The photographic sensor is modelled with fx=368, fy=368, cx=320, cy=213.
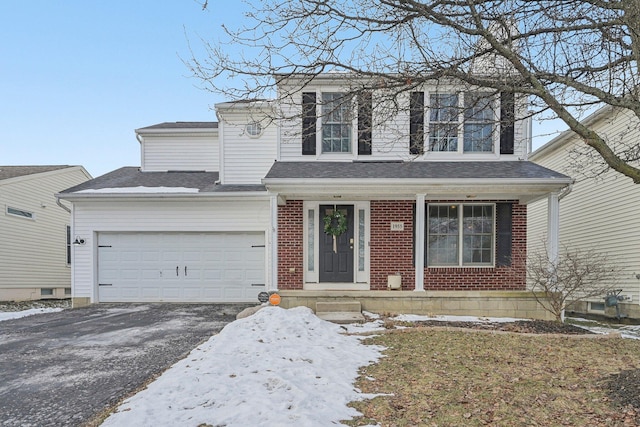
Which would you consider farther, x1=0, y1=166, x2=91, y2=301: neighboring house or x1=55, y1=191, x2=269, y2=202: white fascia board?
x1=0, y1=166, x2=91, y2=301: neighboring house

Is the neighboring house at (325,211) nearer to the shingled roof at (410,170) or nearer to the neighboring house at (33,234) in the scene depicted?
the shingled roof at (410,170)

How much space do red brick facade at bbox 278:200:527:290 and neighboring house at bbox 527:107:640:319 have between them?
1190mm

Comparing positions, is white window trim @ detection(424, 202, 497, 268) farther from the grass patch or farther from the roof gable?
the roof gable

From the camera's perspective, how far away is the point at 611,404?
332 centimetres

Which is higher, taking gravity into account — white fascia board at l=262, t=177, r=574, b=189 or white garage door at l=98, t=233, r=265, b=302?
white fascia board at l=262, t=177, r=574, b=189

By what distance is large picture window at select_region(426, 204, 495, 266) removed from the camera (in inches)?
363

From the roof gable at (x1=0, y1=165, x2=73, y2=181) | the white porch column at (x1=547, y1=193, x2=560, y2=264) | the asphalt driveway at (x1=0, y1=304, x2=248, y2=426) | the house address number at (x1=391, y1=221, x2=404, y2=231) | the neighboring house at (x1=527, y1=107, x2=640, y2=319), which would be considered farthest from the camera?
the roof gable at (x1=0, y1=165, x2=73, y2=181)

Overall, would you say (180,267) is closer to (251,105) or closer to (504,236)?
(251,105)

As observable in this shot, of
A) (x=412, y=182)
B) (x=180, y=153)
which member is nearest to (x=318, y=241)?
(x=412, y=182)

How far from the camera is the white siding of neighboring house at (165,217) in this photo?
34.6 ft

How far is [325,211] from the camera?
9.23 meters

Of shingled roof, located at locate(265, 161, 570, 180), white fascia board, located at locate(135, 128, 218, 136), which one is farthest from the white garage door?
white fascia board, located at locate(135, 128, 218, 136)

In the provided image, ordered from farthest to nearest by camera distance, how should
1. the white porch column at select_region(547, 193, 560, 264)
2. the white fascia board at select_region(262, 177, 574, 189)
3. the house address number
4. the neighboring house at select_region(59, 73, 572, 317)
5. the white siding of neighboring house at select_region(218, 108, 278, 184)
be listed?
the white siding of neighboring house at select_region(218, 108, 278, 184)
the house address number
the neighboring house at select_region(59, 73, 572, 317)
the white porch column at select_region(547, 193, 560, 264)
the white fascia board at select_region(262, 177, 574, 189)

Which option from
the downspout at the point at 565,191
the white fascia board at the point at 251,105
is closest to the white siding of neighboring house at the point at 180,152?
the white fascia board at the point at 251,105
